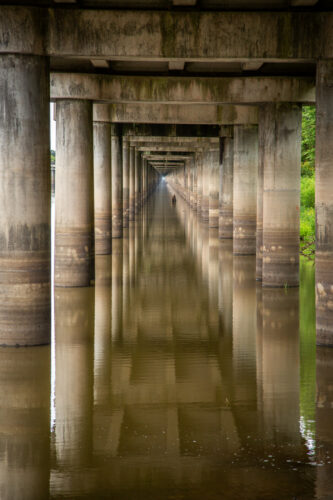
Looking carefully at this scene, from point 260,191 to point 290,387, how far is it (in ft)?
33.1

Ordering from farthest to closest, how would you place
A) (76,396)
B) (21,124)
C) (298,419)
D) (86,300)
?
(86,300) → (21,124) → (76,396) → (298,419)

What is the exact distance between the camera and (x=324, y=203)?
12250mm

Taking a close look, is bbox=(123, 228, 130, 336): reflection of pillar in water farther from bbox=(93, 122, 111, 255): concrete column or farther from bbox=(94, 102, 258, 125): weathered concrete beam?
bbox=(94, 102, 258, 125): weathered concrete beam

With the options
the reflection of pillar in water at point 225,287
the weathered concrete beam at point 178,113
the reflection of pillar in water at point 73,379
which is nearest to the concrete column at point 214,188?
the reflection of pillar in water at point 225,287

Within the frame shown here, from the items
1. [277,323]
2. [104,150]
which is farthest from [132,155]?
[277,323]

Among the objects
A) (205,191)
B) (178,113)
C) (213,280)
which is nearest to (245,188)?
(178,113)

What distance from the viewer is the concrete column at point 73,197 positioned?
729 inches

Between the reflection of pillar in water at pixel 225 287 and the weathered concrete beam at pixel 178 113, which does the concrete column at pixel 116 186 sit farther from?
the weathered concrete beam at pixel 178 113

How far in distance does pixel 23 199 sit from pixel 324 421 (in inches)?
233

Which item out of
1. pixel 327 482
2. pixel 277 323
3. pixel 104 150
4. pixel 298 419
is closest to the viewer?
pixel 327 482

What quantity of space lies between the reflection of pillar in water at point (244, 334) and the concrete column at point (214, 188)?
16.9m

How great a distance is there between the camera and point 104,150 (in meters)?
26.0

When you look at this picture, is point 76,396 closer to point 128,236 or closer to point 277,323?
point 277,323

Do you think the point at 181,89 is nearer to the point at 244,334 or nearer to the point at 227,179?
the point at 244,334
